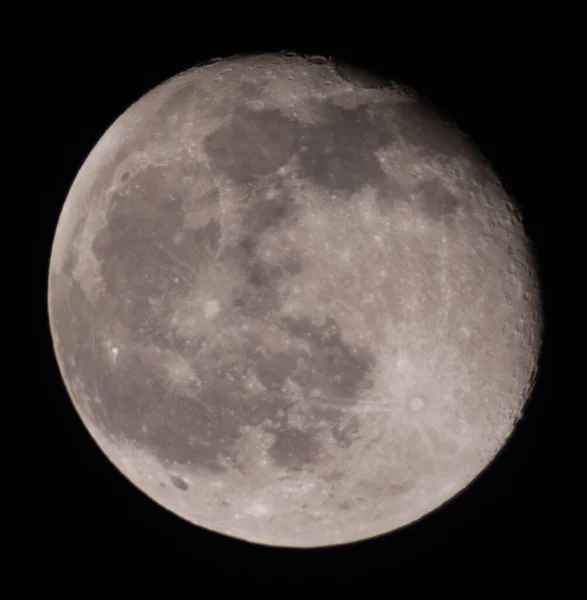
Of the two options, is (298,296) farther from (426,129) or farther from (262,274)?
(426,129)

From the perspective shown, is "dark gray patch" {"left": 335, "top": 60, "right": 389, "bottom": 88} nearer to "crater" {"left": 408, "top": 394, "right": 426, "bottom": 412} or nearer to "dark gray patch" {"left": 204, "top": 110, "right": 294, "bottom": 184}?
"dark gray patch" {"left": 204, "top": 110, "right": 294, "bottom": 184}

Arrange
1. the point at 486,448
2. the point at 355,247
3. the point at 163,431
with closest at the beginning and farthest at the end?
the point at 355,247 → the point at 163,431 → the point at 486,448

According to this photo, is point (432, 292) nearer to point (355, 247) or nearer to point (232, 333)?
point (355, 247)

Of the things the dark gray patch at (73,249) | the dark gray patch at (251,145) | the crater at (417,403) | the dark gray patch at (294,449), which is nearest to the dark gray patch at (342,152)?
the dark gray patch at (251,145)

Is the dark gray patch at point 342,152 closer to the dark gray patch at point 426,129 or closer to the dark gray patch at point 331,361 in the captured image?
the dark gray patch at point 426,129

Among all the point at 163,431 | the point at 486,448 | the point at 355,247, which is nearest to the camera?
the point at 355,247

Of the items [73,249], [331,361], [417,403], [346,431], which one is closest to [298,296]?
[331,361]

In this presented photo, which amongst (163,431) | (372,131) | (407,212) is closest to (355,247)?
(407,212)

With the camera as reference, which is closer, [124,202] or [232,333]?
[232,333]
